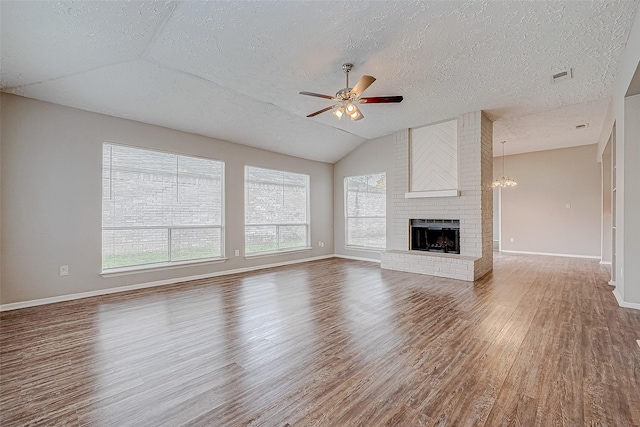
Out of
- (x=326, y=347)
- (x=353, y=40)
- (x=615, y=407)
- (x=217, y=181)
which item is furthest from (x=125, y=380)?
(x=217, y=181)

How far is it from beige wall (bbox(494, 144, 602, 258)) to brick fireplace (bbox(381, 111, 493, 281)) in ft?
11.5

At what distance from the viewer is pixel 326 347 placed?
2.42 m

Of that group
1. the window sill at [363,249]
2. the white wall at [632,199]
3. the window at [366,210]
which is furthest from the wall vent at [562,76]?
the window sill at [363,249]

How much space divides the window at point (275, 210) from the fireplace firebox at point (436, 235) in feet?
8.79

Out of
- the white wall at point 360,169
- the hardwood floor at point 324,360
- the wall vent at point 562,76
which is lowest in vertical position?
the hardwood floor at point 324,360

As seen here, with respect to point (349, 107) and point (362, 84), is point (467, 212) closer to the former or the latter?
point (349, 107)

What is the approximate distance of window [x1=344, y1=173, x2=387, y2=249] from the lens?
688 centimetres

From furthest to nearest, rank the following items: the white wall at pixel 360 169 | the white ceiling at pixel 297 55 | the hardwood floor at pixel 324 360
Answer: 1. the white wall at pixel 360 169
2. the white ceiling at pixel 297 55
3. the hardwood floor at pixel 324 360

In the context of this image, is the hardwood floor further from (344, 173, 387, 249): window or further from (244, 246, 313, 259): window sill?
(344, 173, 387, 249): window

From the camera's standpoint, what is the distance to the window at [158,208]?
169 inches

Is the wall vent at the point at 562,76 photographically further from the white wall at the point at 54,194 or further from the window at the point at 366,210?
the white wall at the point at 54,194

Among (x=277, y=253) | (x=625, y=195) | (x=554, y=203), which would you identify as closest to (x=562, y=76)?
(x=625, y=195)

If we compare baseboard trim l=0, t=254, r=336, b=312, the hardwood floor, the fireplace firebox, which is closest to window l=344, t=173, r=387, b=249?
the fireplace firebox

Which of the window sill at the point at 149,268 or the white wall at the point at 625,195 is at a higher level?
the white wall at the point at 625,195
